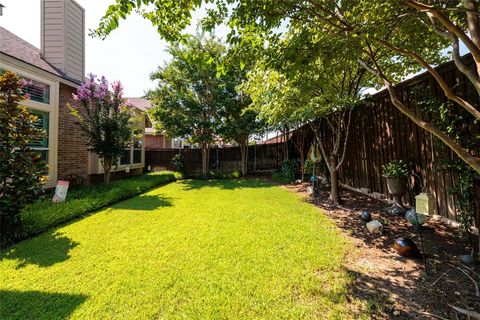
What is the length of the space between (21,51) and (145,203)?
5.78m

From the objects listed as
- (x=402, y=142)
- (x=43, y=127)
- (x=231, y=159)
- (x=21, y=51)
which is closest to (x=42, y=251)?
(x=43, y=127)

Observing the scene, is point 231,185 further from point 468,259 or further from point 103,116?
point 468,259

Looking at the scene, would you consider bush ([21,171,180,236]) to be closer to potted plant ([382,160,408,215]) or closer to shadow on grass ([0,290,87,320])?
shadow on grass ([0,290,87,320])

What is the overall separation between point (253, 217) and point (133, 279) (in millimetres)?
2762

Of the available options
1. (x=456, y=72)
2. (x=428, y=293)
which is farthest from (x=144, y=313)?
(x=456, y=72)

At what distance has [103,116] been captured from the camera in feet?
23.8

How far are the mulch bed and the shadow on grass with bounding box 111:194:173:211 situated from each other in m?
4.82

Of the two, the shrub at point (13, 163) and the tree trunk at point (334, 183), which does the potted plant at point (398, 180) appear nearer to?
the tree trunk at point (334, 183)

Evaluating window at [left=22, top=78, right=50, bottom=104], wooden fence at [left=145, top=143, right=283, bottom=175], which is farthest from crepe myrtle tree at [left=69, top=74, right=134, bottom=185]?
wooden fence at [left=145, top=143, right=283, bottom=175]

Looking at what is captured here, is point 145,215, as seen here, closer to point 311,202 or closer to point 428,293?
point 311,202

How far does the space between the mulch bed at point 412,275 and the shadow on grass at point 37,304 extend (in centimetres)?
291

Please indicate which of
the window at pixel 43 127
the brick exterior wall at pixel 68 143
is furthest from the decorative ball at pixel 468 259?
the brick exterior wall at pixel 68 143

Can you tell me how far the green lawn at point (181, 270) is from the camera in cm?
203

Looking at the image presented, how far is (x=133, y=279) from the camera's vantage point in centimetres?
251
